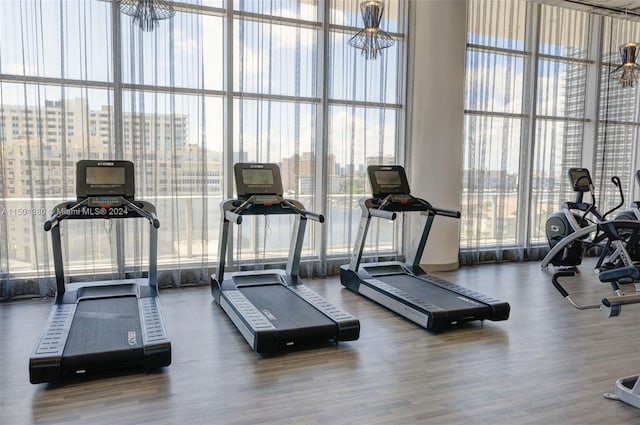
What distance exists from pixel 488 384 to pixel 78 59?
546 cm

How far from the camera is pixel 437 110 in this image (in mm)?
6863

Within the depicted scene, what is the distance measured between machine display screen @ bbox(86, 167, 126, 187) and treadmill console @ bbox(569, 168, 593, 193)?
21.0ft

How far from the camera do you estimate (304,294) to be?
4.96 meters

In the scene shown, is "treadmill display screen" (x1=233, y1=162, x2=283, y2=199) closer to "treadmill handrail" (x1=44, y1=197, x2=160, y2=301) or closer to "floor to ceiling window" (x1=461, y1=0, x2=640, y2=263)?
"treadmill handrail" (x1=44, y1=197, x2=160, y2=301)

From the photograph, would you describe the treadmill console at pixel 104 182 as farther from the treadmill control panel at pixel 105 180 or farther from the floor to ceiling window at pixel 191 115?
the floor to ceiling window at pixel 191 115

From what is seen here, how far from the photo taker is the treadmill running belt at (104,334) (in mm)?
3359

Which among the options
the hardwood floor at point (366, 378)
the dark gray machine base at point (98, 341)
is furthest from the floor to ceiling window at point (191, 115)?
the dark gray machine base at point (98, 341)

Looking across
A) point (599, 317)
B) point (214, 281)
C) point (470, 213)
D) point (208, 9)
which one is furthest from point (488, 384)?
point (208, 9)

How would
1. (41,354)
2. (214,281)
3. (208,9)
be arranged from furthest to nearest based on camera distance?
(208,9)
(214,281)
(41,354)

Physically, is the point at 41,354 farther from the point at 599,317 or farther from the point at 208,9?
the point at 599,317

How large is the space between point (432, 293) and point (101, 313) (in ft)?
11.1

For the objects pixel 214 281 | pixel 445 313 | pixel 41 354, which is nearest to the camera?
pixel 41 354

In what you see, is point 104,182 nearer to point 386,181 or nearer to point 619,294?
point 386,181

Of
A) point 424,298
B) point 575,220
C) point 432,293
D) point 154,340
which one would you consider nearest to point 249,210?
point 154,340
